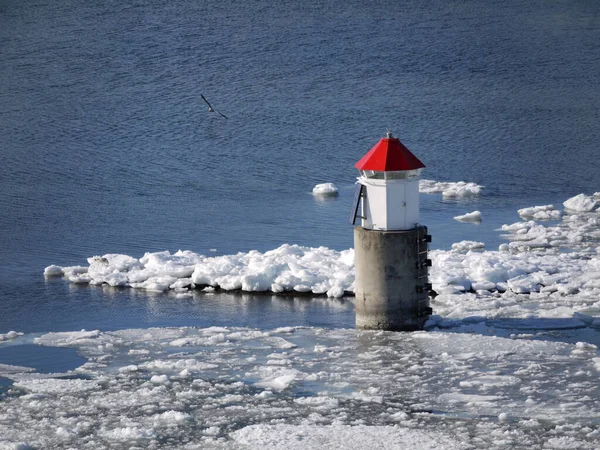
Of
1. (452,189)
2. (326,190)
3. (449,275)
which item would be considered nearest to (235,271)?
(449,275)

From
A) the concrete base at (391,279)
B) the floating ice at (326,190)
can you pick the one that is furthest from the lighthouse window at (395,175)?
the floating ice at (326,190)

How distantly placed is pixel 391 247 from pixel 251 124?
20040mm

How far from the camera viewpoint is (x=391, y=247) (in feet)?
47.4

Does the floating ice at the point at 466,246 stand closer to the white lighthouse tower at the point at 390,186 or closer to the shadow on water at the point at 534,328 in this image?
the shadow on water at the point at 534,328

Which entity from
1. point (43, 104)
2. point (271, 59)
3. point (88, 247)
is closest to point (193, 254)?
point (88, 247)

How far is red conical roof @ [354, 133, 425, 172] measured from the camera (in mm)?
14508

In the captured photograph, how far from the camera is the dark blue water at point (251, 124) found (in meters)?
20.4

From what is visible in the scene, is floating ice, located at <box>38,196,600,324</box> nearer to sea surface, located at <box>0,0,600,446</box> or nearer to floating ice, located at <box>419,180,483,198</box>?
sea surface, located at <box>0,0,600,446</box>

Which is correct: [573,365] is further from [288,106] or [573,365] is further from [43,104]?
[43,104]

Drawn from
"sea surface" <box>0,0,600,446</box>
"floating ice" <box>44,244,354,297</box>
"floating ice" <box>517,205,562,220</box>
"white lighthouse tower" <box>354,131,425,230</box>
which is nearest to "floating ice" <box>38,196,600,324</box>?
"floating ice" <box>44,244,354,297</box>

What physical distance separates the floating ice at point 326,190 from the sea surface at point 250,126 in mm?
473

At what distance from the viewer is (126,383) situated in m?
12.5

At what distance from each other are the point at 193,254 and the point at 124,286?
140cm

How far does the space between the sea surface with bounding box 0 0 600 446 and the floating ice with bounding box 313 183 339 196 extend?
473mm
